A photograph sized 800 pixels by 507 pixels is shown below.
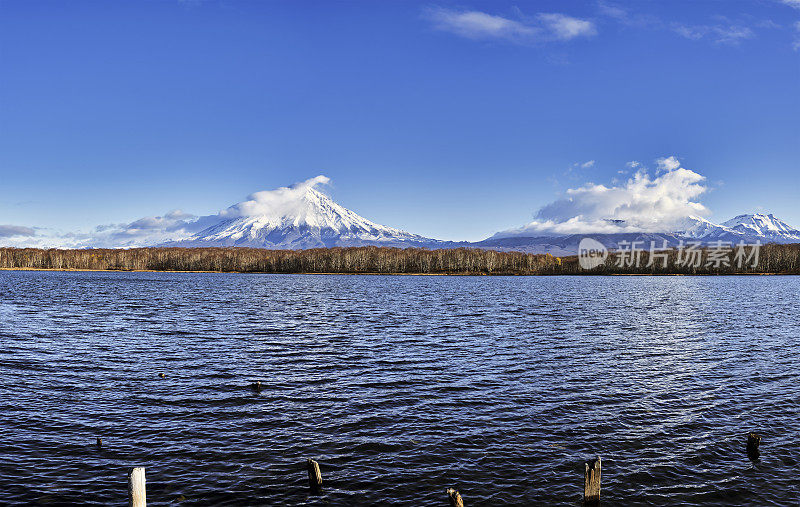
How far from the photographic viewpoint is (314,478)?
711 inches

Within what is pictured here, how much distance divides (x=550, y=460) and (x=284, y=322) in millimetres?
50592

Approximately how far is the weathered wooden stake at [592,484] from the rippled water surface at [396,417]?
0.52 metres

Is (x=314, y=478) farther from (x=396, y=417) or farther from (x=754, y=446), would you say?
(x=754, y=446)

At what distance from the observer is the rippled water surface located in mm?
18656

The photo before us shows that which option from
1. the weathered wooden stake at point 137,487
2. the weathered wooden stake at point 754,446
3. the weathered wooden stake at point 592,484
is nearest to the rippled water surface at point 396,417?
the weathered wooden stake at point 754,446

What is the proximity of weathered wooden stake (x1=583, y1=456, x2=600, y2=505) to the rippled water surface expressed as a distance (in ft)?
1.71

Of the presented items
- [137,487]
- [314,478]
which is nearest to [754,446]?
[314,478]

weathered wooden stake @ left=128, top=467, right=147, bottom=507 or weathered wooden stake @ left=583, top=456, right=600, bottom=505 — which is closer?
weathered wooden stake @ left=128, top=467, right=147, bottom=507

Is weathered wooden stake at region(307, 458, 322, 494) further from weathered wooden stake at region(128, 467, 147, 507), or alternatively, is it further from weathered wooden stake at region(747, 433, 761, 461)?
weathered wooden stake at region(747, 433, 761, 461)

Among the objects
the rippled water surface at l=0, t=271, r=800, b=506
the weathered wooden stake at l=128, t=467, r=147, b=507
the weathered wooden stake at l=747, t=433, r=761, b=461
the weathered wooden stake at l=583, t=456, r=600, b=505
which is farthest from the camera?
the weathered wooden stake at l=747, t=433, r=761, b=461

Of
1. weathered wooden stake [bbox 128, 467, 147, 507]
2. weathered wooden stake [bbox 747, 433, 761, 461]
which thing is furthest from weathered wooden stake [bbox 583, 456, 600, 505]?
weathered wooden stake [bbox 128, 467, 147, 507]

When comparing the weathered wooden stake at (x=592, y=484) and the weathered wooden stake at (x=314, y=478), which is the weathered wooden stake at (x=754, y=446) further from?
the weathered wooden stake at (x=314, y=478)

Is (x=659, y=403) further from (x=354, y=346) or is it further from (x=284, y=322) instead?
(x=284, y=322)

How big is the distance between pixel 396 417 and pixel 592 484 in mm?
11432
